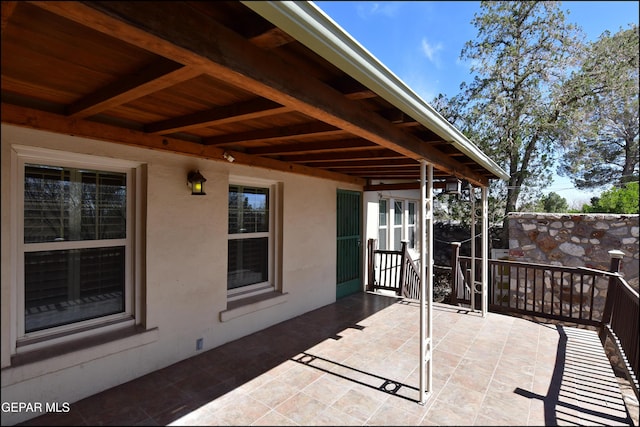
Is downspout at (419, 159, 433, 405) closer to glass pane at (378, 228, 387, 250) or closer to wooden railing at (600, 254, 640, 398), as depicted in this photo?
wooden railing at (600, 254, 640, 398)

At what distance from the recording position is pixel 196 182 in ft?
10.5

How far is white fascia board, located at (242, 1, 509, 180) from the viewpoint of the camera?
1.13 meters

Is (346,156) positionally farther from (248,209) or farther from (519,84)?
(519,84)

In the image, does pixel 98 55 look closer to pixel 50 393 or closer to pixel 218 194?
pixel 218 194

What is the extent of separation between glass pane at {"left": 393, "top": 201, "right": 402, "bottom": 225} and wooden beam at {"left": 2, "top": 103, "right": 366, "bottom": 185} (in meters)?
4.25

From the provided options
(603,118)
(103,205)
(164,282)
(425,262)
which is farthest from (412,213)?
(103,205)

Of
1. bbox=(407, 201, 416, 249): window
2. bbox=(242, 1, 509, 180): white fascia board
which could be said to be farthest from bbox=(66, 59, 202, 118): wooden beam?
bbox=(407, 201, 416, 249): window

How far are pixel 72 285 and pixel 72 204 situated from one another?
669mm

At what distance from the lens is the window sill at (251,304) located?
143 inches

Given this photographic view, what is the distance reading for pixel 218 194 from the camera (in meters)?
3.55

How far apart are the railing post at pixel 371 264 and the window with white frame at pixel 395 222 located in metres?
0.87

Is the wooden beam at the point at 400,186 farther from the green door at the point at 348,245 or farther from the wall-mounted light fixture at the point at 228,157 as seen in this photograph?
the wall-mounted light fixture at the point at 228,157

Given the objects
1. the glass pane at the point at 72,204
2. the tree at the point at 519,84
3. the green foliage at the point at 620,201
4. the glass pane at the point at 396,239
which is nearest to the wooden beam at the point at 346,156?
the glass pane at the point at 72,204

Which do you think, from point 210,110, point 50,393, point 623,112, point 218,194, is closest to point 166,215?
point 218,194
